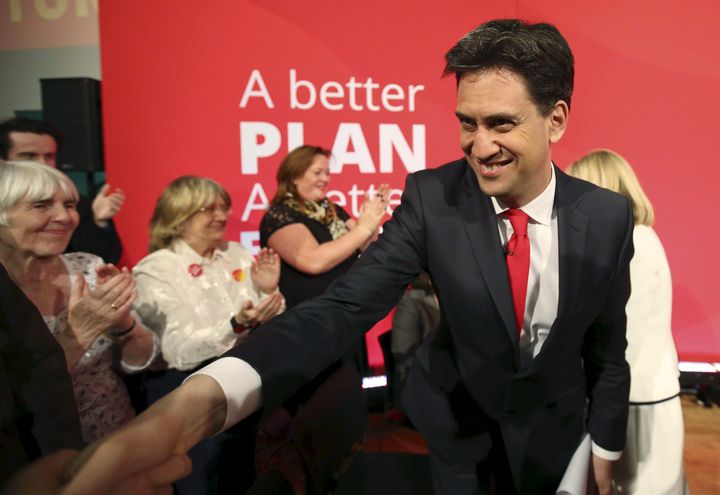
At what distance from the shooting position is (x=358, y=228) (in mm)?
2844

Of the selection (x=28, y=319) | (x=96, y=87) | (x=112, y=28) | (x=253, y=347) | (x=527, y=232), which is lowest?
(x=28, y=319)

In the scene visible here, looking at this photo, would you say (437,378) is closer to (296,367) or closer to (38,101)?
(296,367)

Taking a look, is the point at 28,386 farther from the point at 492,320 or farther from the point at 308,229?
the point at 308,229

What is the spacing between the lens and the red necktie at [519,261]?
4.02ft

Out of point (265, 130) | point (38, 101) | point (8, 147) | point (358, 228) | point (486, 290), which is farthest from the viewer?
point (38, 101)

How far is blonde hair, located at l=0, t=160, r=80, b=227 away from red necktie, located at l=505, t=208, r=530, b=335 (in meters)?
1.48

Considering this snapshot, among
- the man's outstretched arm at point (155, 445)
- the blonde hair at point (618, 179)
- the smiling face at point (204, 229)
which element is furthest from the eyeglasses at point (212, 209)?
the man's outstretched arm at point (155, 445)

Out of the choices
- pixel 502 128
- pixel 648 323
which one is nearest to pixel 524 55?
pixel 502 128

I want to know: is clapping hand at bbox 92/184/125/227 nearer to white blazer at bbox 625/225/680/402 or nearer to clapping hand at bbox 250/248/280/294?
clapping hand at bbox 250/248/280/294

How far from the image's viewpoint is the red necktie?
1.23 metres

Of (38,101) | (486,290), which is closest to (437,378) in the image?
(486,290)

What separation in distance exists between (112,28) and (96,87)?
408 mm

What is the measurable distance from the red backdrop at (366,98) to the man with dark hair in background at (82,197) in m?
0.67

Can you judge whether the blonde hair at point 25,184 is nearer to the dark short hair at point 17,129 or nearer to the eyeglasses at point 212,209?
the eyeglasses at point 212,209
